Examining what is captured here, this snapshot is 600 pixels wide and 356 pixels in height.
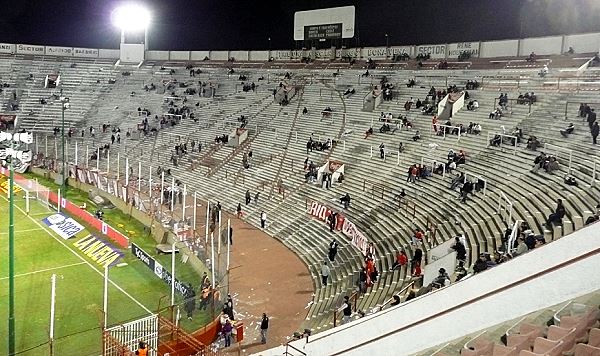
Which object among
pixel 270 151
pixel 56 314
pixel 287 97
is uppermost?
pixel 287 97

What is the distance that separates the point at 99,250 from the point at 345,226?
12298mm

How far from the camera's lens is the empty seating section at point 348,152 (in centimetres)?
2256

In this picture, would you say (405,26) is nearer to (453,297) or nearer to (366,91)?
(366,91)

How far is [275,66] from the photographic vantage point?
6369 cm

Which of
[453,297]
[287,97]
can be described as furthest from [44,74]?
[453,297]

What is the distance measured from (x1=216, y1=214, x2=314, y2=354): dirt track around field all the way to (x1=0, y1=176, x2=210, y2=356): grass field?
77.8 inches

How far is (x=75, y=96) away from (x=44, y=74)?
248 inches

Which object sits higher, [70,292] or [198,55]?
[198,55]

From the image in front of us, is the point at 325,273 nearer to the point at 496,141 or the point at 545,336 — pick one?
the point at 496,141

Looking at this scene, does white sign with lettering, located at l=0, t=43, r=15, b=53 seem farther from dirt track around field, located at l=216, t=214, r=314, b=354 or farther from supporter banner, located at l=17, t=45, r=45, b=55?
dirt track around field, located at l=216, t=214, r=314, b=354

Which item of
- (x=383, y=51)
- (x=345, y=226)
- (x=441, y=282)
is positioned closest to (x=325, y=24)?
(x=383, y=51)

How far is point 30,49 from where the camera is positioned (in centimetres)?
7669

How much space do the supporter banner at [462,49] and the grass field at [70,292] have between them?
29310 mm

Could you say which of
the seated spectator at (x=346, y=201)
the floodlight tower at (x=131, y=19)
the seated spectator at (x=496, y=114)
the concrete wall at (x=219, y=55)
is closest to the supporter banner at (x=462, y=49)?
the seated spectator at (x=496, y=114)
